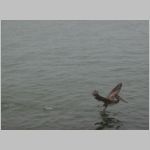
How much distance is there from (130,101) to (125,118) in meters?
2.23

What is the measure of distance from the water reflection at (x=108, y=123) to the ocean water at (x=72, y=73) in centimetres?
2

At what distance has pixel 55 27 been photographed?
4125cm

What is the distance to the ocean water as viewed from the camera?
90.5 ft

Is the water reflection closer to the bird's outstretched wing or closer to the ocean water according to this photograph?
Result: the ocean water

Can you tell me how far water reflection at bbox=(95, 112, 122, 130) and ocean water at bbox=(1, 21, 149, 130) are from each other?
22 mm

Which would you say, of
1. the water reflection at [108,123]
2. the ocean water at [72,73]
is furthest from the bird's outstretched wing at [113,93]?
the water reflection at [108,123]

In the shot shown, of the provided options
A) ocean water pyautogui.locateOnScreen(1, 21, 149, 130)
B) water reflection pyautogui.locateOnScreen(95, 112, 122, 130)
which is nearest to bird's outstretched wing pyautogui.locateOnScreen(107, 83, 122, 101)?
ocean water pyautogui.locateOnScreen(1, 21, 149, 130)

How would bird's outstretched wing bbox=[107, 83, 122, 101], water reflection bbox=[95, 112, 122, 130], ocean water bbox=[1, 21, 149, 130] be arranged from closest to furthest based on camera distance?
water reflection bbox=[95, 112, 122, 130]
ocean water bbox=[1, 21, 149, 130]
bird's outstretched wing bbox=[107, 83, 122, 101]

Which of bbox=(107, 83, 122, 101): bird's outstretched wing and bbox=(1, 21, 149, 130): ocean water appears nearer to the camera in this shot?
bbox=(1, 21, 149, 130): ocean water

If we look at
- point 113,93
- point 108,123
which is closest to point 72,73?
point 113,93

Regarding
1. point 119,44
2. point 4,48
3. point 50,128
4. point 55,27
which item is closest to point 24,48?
point 4,48

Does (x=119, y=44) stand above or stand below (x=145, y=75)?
above

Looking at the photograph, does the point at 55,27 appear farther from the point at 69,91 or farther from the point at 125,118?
the point at 125,118

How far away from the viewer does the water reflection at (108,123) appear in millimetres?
26709
